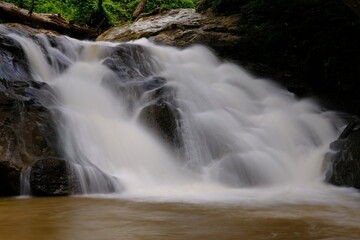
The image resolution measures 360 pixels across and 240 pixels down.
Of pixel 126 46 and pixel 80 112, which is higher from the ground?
pixel 126 46

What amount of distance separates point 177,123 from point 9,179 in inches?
107

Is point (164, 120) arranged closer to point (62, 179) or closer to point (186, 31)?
point (62, 179)

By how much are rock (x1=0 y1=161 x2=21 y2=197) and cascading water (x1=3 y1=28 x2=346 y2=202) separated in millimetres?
651

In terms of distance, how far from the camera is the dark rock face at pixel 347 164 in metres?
4.74

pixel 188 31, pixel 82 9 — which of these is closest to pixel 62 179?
pixel 188 31

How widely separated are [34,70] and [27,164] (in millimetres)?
2998

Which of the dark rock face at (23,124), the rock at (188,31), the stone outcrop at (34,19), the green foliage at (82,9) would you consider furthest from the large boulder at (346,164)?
the green foliage at (82,9)

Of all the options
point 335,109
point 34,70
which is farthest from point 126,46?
point 335,109

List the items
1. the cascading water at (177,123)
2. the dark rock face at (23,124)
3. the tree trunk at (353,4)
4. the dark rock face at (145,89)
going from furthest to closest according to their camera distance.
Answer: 1. the dark rock face at (145,89)
2. the cascading water at (177,123)
3. the dark rock face at (23,124)
4. the tree trunk at (353,4)

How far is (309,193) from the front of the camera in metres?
4.33

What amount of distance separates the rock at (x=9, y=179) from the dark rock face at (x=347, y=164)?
427 cm

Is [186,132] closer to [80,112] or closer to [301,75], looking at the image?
[80,112]

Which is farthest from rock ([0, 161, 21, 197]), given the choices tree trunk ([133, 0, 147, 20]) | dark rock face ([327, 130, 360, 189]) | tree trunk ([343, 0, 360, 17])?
tree trunk ([133, 0, 147, 20])

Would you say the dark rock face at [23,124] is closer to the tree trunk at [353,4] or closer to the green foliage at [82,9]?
the tree trunk at [353,4]
